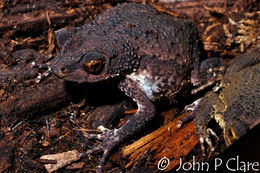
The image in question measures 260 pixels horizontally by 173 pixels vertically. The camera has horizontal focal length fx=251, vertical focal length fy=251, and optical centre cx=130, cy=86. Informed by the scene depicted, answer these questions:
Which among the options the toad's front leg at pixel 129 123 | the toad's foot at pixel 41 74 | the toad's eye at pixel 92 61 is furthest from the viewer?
the toad's foot at pixel 41 74

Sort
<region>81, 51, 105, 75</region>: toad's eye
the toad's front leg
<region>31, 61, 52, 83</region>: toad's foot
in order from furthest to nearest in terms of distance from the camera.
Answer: <region>31, 61, 52, 83</region>: toad's foot < the toad's front leg < <region>81, 51, 105, 75</region>: toad's eye

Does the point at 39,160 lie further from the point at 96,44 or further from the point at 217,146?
the point at 217,146

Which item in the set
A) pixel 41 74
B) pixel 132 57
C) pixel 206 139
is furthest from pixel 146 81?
pixel 41 74

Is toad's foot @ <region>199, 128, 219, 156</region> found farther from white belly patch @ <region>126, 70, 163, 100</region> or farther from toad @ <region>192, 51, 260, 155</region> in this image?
white belly patch @ <region>126, 70, 163, 100</region>

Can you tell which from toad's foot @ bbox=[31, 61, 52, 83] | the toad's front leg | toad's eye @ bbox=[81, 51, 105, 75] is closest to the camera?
toad's eye @ bbox=[81, 51, 105, 75]

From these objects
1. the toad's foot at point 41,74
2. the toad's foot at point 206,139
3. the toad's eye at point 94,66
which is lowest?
the toad's foot at point 206,139

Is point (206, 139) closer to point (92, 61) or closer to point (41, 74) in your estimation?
point (92, 61)

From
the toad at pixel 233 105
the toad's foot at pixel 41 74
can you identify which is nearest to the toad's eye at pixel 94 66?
the toad's foot at pixel 41 74

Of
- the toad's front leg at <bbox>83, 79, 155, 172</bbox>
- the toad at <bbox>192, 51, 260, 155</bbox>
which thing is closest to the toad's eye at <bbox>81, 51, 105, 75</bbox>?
the toad's front leg at <bbox>83, 79, 155, 172</bbox>

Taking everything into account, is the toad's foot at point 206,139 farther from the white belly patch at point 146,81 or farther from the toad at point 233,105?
the white belly patch at point 146,81
